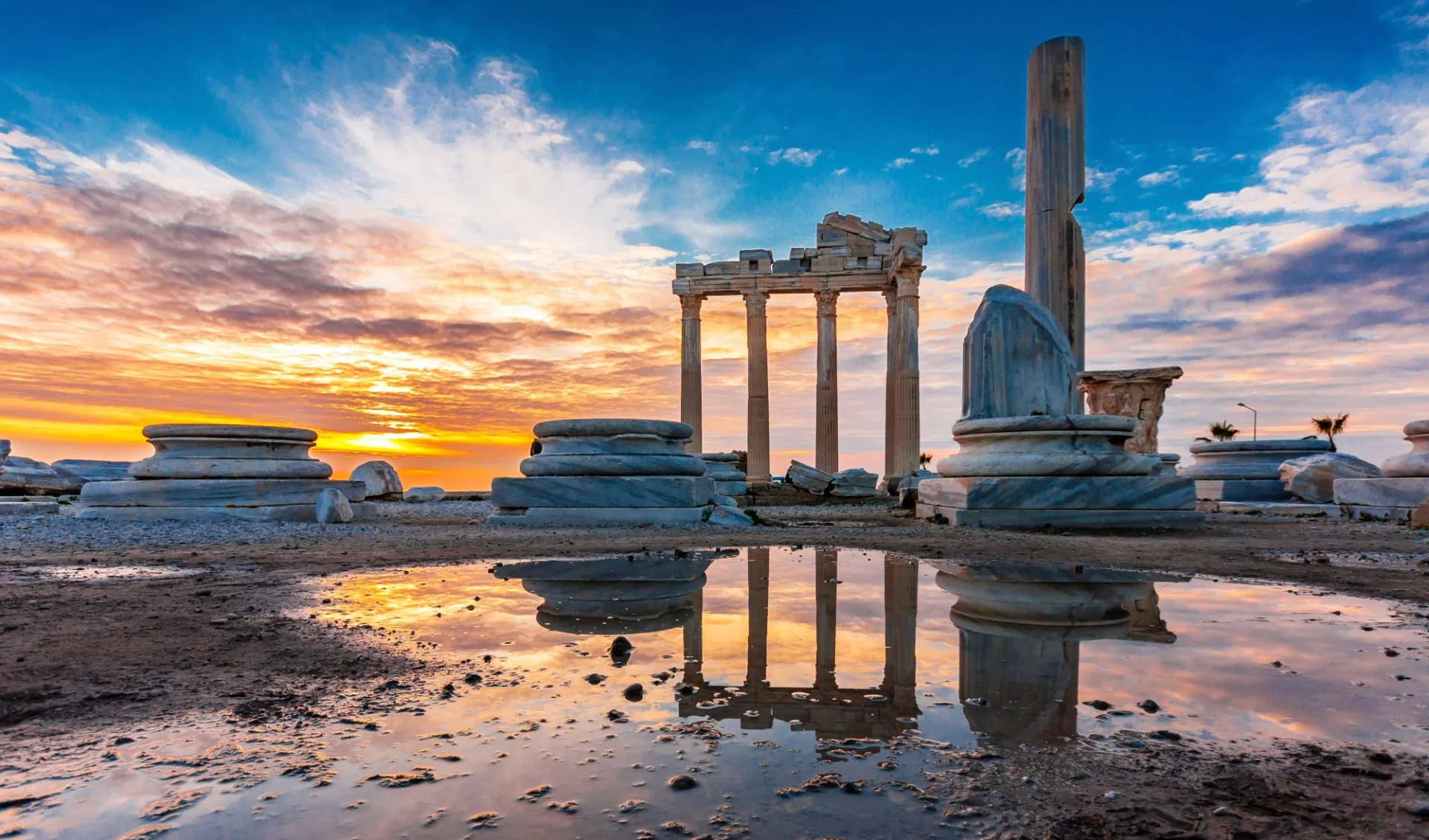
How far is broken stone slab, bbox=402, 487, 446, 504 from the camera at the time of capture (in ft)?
63.1

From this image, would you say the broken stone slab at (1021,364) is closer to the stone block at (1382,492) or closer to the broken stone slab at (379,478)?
the stone block at (1382,492)

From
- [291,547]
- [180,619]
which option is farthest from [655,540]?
[180,619]

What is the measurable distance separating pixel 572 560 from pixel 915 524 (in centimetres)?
529

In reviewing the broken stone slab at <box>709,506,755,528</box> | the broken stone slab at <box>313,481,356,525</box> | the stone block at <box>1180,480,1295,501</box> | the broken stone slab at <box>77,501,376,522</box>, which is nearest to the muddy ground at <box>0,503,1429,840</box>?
the broken stone slab at <box>709,506,755,528</box>

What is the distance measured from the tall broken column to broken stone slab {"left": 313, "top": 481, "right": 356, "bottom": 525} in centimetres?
1177

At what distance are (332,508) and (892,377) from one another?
20.5 m

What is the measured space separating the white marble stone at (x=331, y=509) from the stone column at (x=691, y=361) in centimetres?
1700

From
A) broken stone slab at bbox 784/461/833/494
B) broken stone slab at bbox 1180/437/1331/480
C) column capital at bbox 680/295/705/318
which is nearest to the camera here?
broken stone slab at bbox 1180/437/1331/480

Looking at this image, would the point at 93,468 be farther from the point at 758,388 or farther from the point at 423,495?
the point at 758,388

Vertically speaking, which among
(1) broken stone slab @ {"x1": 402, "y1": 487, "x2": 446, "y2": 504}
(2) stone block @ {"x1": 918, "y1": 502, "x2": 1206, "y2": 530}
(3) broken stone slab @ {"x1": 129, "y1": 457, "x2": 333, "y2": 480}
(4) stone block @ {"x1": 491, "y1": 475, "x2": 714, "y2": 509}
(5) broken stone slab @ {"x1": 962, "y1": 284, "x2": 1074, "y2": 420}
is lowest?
(1) broken stone slab @ {"x1": 402, "y1": 487, "x2": 446, "y2": 504}

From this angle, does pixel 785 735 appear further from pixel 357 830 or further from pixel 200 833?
pixel 200 833

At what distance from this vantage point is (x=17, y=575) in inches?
214

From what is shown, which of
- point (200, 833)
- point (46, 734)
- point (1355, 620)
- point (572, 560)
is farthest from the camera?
point (572, 560)

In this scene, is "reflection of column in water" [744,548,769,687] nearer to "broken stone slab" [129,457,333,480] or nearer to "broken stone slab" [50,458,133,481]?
"broken stone slab" [129,457,333,480]
